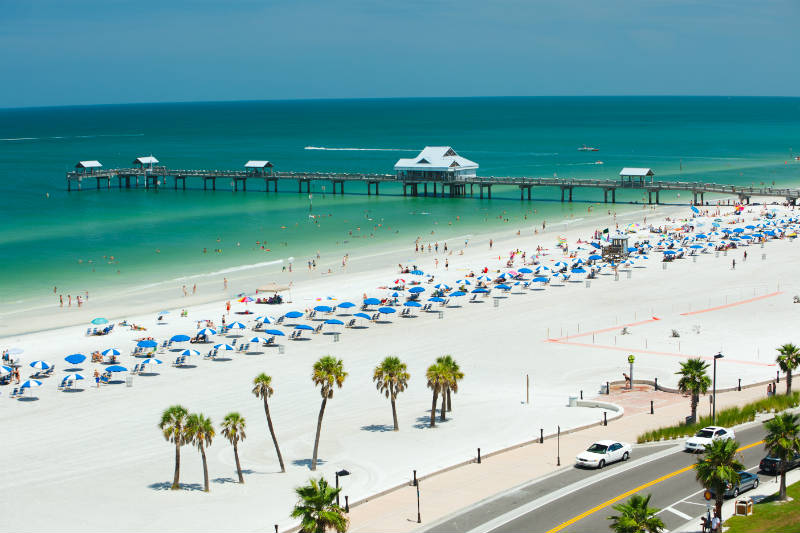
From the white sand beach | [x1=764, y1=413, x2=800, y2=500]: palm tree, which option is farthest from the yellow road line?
the white sand beach

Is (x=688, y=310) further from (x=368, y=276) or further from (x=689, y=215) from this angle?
(x=689, y=215)

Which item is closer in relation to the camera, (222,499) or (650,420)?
(222,499)

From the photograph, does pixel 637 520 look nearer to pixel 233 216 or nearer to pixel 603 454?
pixel 603 454

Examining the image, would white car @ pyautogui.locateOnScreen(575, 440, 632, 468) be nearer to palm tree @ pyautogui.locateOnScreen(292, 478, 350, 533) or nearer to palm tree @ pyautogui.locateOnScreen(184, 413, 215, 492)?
palm tree @ pyautogui.locateOnScreen(292, 478, 350, 533)

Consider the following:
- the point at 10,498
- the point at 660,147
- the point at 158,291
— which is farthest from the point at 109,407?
the point at 660,147

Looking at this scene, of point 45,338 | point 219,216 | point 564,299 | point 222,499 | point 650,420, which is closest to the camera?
point 222,499

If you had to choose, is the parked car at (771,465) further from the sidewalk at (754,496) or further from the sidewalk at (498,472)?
the sidewalk at (498,472)

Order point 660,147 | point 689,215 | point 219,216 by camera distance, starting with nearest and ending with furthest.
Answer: point 689,215, point 219,216, point 660,147
